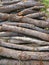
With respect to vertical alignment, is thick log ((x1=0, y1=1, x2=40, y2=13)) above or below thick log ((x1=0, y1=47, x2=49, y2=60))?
above

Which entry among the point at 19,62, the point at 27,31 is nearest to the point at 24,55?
the point at 19,62

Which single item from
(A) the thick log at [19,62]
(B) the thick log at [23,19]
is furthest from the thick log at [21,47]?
(B) the thick log at [23,19]

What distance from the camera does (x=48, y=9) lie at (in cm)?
436

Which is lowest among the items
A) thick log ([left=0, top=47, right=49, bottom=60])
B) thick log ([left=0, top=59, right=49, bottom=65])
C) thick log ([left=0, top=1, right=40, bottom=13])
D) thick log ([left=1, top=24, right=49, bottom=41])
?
thick log ([left=0, top=59, right=49, bottom=65])

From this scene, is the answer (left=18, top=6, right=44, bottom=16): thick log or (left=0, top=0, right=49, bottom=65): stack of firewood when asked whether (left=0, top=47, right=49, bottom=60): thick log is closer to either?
(left=0, top=0, right=49, bottom=65): stack of firewood

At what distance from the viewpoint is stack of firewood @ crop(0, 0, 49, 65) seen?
10.6 ft

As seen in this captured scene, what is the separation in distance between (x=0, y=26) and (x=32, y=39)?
0.60 meters

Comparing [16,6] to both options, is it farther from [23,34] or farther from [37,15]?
[23,34]

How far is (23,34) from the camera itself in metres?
3.60

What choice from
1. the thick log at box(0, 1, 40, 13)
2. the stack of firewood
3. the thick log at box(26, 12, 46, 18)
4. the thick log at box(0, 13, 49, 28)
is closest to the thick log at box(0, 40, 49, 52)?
the stack of firewood

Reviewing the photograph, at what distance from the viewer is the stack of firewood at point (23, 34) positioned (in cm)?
323

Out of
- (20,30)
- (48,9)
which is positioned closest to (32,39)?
(20,30)

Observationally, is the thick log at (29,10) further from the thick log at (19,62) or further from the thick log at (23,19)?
the thick log at (19,62)

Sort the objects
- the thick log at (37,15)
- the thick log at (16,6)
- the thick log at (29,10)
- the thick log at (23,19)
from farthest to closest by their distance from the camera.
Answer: the thick log at (16,6), the thick log at (29,10), the thick log at (37,15), the thick log at (23,19)
